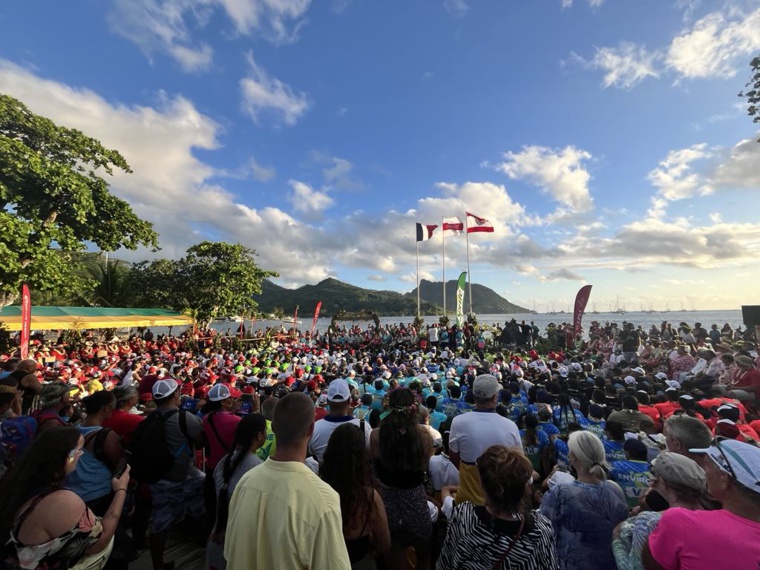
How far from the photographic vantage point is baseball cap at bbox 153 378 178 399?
3.44m

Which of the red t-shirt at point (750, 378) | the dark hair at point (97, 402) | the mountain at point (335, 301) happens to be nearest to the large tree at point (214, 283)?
the dark hair at point (97, 402)

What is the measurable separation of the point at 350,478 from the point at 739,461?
2.01 meters

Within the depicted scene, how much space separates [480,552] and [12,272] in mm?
11906

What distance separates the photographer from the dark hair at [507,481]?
73.6 inches

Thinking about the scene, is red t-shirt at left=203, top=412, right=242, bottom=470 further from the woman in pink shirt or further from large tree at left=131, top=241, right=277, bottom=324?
large tree at left=131, top=241, right=277, bottom=324

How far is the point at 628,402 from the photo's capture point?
503 cm

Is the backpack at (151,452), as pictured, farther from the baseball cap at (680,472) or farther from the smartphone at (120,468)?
the baseball cap at (680,472)

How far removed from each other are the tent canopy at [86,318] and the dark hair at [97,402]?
1503 centimetres

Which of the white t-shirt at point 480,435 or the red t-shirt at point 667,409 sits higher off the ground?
the white t-shirt at point 480,435

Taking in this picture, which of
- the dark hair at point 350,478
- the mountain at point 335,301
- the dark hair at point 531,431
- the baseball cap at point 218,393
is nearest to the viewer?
the dark hair at point 350,478

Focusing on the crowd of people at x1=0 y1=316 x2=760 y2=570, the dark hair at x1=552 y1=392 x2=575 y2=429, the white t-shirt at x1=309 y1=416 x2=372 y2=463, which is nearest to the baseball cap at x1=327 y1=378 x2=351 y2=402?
the crowd of people at x1=0 y1=316 x2=760 y2=570

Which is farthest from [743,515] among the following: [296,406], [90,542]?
[90,542]

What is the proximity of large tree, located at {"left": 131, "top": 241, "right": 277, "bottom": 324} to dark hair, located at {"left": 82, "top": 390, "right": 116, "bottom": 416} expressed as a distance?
21.6 metres

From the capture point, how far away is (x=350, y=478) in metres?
2.14
